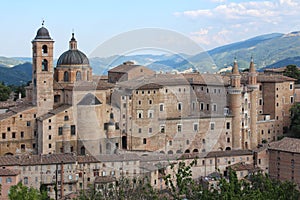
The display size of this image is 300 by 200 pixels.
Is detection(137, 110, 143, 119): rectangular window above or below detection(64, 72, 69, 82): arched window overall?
below

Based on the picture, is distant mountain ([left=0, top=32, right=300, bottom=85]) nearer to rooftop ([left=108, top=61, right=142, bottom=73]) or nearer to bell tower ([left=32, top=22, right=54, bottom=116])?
rooftop ([left=108, top=61, right=142, bottom=73])

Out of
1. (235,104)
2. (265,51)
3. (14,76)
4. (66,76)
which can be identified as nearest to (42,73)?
(66,76)

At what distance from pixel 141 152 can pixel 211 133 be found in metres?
7.17

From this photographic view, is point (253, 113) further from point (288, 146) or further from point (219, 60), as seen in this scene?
point (219, 60)

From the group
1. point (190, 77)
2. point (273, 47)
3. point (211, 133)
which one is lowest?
point (211, 133)

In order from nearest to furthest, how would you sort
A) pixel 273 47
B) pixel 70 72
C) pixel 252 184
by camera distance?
1. pixel 252 184
2. pixel 70 72
3. pixel 273 47

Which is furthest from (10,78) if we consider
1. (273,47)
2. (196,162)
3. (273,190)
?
(273,190)

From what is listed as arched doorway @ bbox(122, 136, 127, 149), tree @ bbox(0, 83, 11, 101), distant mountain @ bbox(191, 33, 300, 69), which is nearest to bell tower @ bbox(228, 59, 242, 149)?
arched doorway @ bbox(122, 136, 127, 149)

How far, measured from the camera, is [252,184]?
3569cm

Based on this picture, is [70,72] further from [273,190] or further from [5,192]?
[273,190]

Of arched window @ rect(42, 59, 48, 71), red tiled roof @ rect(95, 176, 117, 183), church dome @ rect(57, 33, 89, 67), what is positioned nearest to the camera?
red tiled roof @ rect(95, 176, 117, 183)

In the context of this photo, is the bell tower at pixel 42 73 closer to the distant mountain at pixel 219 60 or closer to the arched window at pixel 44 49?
the arched window at pixel 44 49

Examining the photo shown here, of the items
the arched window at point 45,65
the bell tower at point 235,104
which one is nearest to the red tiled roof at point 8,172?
the arched window at point 45,65

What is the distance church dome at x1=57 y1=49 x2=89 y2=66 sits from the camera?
155 ft
